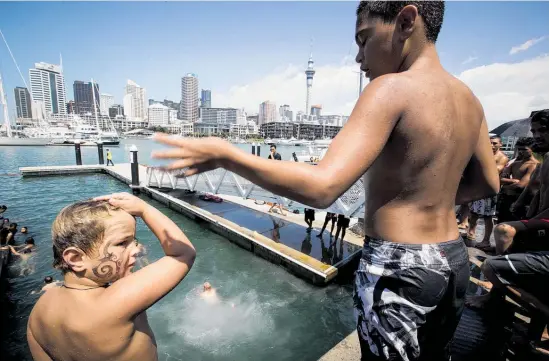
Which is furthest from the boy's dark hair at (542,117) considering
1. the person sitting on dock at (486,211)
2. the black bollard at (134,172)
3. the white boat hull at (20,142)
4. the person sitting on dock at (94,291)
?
the white boat hull at (20,142)

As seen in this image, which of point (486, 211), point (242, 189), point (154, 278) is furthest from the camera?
point (242, 189)

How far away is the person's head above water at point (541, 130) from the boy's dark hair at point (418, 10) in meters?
3.42

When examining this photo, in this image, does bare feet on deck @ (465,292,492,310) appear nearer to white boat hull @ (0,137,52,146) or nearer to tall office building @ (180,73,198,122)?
white boat hull @ (0,137,52,146)

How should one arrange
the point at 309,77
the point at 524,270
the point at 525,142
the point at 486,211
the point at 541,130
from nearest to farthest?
the point at 524,270 < the point at 541,130 < the point at 525,142 < the point at 486,211 < the point at 309,77

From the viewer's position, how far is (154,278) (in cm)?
135

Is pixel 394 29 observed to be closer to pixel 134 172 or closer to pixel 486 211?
pixel 486 211

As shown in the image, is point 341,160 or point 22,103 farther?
point 22,103

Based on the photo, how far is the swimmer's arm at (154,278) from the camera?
1.28 metres

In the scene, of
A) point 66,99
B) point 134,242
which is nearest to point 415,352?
point 134,242

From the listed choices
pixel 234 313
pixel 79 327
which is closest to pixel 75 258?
pixel 79 327

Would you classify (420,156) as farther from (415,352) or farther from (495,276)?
(495,276)

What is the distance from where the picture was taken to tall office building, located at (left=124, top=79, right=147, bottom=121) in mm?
162225

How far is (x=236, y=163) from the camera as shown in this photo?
0.88 m

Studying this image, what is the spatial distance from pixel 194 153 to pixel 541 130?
4627 millimetres
